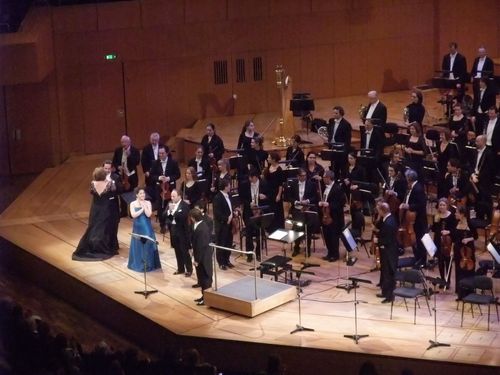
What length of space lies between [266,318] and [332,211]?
7.13 feet

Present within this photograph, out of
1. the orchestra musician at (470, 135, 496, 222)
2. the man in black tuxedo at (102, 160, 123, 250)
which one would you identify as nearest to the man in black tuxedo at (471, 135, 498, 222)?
the orchestra musician at (470, 135, 496, 222)

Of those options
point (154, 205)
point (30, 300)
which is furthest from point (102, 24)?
point (30, 300)

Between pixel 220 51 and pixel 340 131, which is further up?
pixel 220 51

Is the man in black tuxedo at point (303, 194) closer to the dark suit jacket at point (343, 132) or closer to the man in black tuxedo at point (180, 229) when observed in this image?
the man in black tuxedo at point (180, 229)

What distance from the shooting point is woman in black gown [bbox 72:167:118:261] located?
1479 cm

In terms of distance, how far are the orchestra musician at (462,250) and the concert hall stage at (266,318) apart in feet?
1.24

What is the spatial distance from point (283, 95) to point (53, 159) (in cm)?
440

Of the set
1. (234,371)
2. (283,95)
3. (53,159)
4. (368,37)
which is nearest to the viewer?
(234,371)

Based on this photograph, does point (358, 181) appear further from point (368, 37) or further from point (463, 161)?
point (368, 37)

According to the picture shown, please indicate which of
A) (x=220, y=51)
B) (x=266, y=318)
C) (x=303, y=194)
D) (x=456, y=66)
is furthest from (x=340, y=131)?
(x=220, y=51)

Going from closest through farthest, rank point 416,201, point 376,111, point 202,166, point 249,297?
point 249,297
point 416,201
point 202,166
point 376,111

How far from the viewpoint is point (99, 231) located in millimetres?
14992

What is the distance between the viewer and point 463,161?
50.4 feet

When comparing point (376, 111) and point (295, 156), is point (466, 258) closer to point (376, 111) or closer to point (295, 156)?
point (295, 156)
